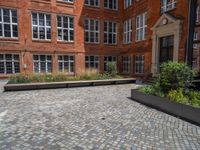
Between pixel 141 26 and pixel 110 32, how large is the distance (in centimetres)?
463

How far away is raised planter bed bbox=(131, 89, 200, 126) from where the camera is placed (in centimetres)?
518

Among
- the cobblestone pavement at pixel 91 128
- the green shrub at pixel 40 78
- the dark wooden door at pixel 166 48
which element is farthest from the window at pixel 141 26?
the cobblestone pavement at pixel 91 128

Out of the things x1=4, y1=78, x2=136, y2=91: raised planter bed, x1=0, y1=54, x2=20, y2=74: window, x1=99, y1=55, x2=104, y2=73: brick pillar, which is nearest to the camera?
x1=4, y1=78, x2=136, y2=91: raised planter bed

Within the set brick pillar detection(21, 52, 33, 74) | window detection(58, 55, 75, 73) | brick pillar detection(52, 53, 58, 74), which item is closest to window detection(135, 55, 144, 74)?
window detection(58, 55, 75, 73)

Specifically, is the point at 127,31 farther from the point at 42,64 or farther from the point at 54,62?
the point at 42,64

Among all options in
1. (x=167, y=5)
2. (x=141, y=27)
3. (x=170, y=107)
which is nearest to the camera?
(x=170, y=107)

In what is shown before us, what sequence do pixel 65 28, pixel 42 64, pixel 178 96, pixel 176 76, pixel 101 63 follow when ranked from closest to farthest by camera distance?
1. pixel 178 96
2. pixel 176 76
3. pixel 42 64
4. pixel 65 28
5. pixel 101 63

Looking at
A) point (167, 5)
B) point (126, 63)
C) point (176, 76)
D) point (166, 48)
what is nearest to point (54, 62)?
point (126, 63)

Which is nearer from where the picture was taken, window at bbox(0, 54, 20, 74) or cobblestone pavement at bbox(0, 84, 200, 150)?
cobblestone pavement at bbox(0, 84, 200, 150)

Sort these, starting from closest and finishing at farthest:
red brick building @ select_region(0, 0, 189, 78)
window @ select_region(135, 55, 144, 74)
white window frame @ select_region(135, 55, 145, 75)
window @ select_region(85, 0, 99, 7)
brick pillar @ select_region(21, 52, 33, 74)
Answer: red brick building @ select_region(0, 0, 189, 78) < brick pillar @ select_region(21, 52, 33, 74) < white window frame @ select_region(135, 55, 145, 75) < window @ select_region(135, 55, 144, 74) < window @ select_region(85, 0, 99, 7)

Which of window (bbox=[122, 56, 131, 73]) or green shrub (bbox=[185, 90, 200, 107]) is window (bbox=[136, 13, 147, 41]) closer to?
window (bbox=[122, 56, 131, 73])

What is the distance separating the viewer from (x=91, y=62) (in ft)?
64.1

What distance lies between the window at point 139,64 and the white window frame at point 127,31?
2473mm

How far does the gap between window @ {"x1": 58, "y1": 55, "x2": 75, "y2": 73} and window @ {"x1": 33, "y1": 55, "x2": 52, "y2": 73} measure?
3.49 feet
